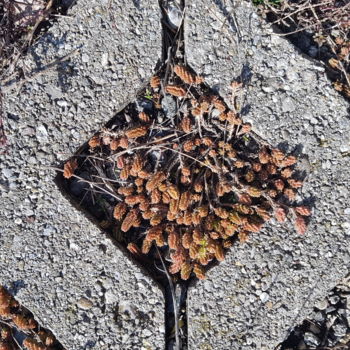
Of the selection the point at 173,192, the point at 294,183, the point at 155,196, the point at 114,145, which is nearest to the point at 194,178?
the point at 173,192

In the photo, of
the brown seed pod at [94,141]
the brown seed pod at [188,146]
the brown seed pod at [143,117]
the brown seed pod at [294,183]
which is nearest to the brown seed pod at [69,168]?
the brown seed pod at [94,141]

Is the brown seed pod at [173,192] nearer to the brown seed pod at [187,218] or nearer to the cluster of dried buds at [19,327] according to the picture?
the brown seed pod at [187,218]

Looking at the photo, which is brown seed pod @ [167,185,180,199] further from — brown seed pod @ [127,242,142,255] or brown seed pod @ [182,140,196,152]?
brown seed pod @ [127,242,142,255]

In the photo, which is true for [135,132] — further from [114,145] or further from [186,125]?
[186,125]

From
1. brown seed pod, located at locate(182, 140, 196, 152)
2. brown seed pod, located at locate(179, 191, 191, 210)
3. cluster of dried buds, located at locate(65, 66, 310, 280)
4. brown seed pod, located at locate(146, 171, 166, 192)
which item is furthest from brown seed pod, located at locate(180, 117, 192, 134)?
brown seed pod, located at locate(179, 191, 191, 210)

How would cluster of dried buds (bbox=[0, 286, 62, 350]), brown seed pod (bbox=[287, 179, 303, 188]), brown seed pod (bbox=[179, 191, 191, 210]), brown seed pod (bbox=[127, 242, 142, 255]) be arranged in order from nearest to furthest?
brown seed pod (bbox=[179, 191, 191, 210]), brown seed pod (bbox=[287, 179, 303, 188]), brown seed pod (bbox=[127, 242, 142, 255]), cluster of dried buds (bbox=[0, 286, 62, 350])

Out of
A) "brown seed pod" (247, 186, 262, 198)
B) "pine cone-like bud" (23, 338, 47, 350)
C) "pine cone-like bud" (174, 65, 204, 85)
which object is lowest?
"pine cone-like bud" (23, 338, 47, 350)

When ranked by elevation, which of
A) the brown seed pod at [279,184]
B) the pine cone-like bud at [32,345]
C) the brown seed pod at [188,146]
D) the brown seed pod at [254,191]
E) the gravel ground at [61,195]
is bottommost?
the pine cone-like bud at [32,345]

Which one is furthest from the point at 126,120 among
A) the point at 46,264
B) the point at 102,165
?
the point at 46,264
